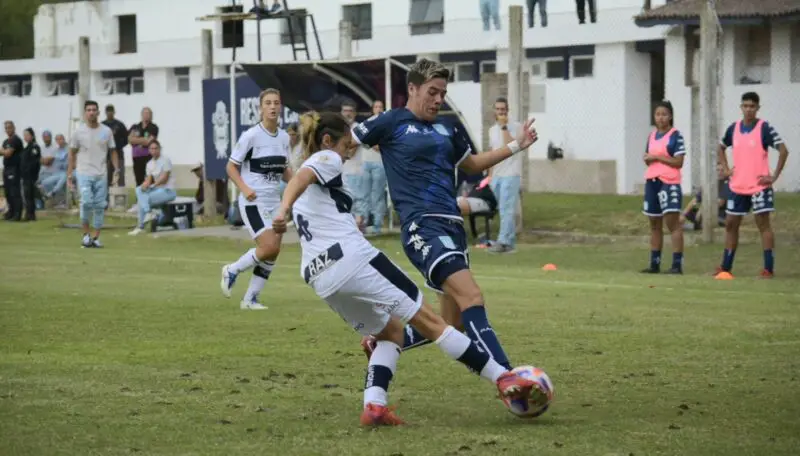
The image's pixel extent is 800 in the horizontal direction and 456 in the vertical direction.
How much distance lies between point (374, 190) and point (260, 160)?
10.8 metres

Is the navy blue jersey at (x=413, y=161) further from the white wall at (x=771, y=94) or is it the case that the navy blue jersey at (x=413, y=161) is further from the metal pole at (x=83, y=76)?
the metal pole at (x=83, y=76)

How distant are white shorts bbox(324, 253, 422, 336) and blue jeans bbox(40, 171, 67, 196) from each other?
1145 inches

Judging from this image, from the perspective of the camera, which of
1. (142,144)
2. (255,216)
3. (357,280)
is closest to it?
(357,280)

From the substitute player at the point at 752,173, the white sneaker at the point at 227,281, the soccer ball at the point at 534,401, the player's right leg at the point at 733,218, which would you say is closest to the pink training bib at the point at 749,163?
the substitute player at the point at 752,173

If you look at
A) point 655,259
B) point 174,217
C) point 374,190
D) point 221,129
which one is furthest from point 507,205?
point 221,129

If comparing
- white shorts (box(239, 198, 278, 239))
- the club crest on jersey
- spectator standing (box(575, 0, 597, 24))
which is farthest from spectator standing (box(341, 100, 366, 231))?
spectator standing (box(575, 0, 597, 24))

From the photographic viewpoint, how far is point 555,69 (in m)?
40.3

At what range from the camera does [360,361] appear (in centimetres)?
1163

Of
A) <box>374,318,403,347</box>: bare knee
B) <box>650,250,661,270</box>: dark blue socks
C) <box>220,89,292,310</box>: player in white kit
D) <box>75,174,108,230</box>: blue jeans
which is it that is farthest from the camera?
<box>75,174,108,230</box>: blue jeans

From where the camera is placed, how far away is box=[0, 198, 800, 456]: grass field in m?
8.34

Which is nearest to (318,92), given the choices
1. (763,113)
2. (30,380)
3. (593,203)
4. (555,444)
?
(593,203)

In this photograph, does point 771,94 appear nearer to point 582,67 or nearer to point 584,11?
point 584,11

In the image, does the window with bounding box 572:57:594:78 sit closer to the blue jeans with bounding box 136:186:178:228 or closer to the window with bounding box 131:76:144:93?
the blue jeans with bounding box 136:186:178:228

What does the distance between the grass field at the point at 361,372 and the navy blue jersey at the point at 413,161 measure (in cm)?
117
